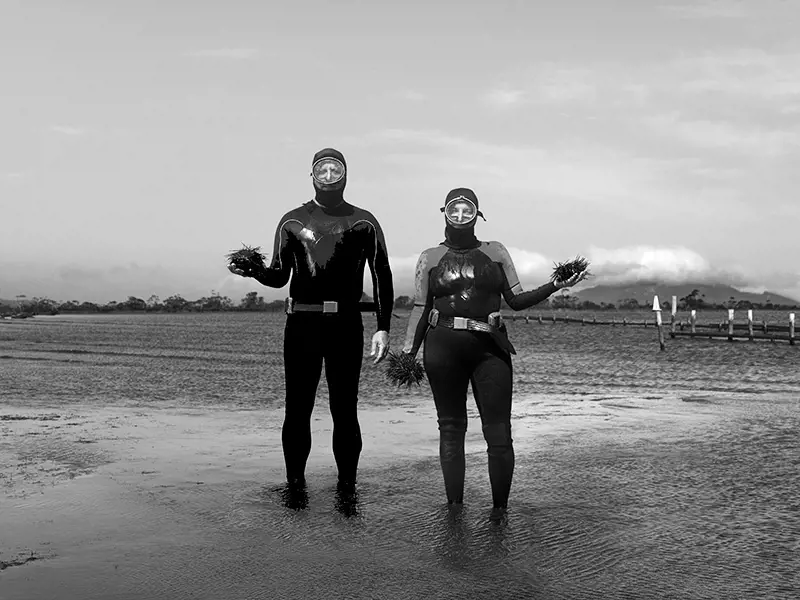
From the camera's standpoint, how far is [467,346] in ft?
→ 21.2

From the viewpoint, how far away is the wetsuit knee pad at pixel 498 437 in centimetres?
638

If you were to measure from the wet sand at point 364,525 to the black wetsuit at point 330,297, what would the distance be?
57cm

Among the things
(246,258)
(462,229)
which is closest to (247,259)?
(246,258)

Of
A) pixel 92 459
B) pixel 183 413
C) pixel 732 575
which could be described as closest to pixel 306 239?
pixel 92 459

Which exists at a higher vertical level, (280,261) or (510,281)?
(280,261)

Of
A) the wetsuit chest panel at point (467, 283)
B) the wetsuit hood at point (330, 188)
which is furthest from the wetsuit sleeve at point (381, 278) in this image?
the wetsuit chest panel at point (467, 283)

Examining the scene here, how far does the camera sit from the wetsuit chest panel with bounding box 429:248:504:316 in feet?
21.4

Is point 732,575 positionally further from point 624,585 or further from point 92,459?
point 92,459

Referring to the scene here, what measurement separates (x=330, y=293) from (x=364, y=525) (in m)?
1.99

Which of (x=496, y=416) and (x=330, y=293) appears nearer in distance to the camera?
(x=496, y=416)

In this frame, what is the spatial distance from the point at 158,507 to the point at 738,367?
3499cm

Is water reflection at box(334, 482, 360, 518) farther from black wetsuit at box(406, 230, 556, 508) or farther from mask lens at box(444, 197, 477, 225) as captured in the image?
mask lens at box(444, 197, 477, 225)

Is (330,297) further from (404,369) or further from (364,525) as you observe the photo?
(364,525)

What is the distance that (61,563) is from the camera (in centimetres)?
514
